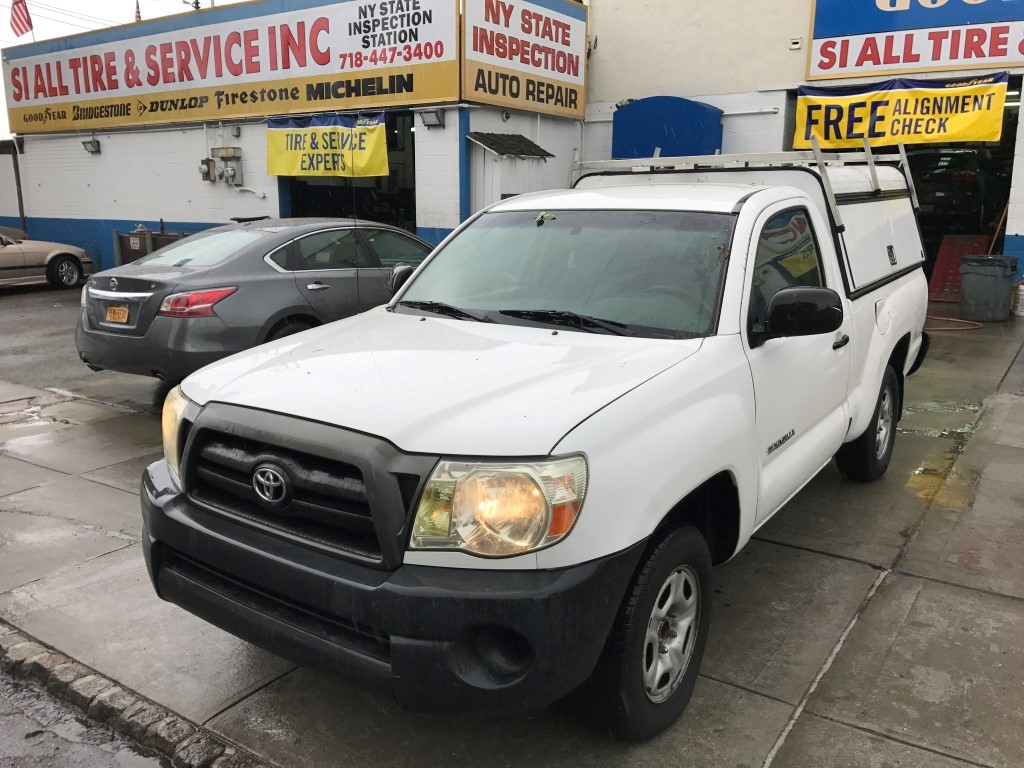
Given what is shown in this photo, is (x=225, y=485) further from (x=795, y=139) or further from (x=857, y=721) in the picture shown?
(x=795, y=139)

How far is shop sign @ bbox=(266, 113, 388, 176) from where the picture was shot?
13.2 m

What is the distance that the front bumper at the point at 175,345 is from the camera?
6426 millimetres

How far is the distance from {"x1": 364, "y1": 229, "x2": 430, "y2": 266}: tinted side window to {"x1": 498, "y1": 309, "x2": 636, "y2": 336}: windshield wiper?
181 inches

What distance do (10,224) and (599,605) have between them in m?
22.0

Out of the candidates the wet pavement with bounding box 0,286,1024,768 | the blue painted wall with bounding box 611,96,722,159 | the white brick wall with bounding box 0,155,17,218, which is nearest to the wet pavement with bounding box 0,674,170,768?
→ the wet pavement with bounding box 0,286,1024,768

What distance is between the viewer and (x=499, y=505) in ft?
7.72

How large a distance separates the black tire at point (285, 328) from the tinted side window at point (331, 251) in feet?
1.61

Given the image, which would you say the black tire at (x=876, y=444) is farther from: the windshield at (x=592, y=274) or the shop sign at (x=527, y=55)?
the shop sign at (x=527, y=55)

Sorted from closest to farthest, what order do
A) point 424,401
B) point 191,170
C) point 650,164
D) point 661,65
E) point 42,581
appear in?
point 424,401 → point 42,581 → point 650,164 → point 661,65 → point 191,170

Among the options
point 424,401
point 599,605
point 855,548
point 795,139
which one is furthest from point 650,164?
point 795,139

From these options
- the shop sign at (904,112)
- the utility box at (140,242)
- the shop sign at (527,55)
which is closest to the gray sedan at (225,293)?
the shop sign at (527,55)

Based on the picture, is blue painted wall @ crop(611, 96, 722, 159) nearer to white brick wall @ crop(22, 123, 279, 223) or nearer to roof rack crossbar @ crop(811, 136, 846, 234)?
white brick wall @ crop(22, 123, 279, 223)

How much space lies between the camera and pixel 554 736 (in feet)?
9.48

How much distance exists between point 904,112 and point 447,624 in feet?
41.0
